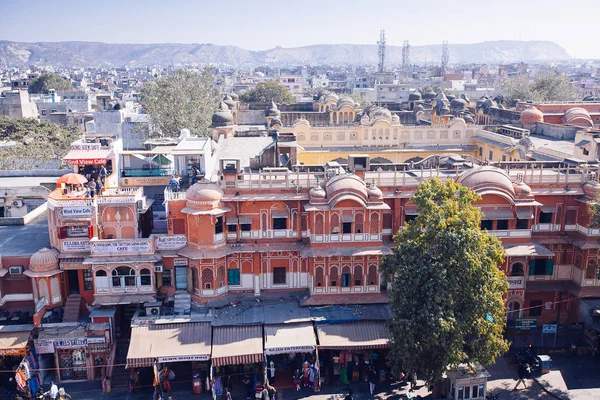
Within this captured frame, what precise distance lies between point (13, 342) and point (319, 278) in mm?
12429

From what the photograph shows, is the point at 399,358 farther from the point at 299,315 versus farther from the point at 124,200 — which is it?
the point at 124,200

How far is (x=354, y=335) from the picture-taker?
73.5 ft

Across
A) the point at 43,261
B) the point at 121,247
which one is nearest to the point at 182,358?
the point at 121,247

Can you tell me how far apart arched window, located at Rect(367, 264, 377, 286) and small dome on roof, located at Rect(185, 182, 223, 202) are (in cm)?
707

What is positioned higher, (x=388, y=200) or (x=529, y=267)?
(x=388, y=200)

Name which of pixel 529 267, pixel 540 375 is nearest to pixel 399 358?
pixel 540 375

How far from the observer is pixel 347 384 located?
22.8 m

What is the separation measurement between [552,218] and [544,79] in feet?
→ 195

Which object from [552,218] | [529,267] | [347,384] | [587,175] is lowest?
[347,384]

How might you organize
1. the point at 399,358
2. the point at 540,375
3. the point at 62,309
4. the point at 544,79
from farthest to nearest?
the point at 544,79 → the point at 62,309 → the point at 540,375 → the point at 399,358

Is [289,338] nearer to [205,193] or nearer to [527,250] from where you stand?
[205,193]

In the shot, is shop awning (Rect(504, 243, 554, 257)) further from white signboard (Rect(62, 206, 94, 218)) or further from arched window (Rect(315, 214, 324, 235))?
white signboard (Rect(62, 206, 94, 218))

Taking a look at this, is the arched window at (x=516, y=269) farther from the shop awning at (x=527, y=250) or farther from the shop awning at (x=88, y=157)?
the shop awning at (x=88, y=157)

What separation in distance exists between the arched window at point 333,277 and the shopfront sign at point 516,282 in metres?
Result: 7.38
